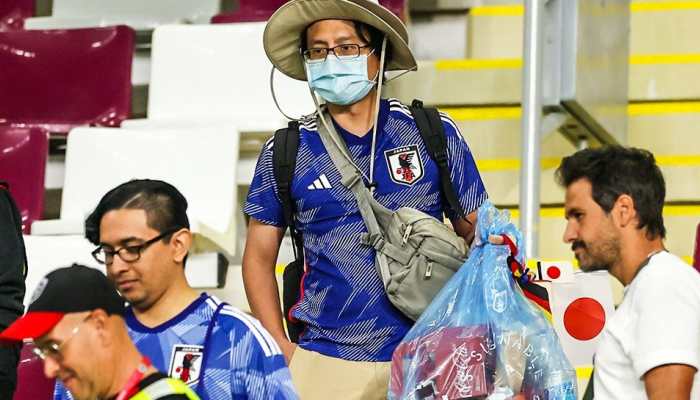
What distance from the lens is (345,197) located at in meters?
4.38

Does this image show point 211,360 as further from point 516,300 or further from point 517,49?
point 517,49

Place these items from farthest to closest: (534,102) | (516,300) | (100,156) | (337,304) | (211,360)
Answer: (100,156) < (534,102) < (337,304) < (516,300) < (211,360)

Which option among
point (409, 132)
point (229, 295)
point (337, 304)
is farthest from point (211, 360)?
point (229, 295)

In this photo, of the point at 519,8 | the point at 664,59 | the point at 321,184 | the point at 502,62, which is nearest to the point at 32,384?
the point at 321,184

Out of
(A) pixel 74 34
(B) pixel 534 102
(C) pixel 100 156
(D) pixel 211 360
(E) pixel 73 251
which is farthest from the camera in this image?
(A) pixel 74 34

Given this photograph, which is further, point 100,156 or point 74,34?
point 74,34

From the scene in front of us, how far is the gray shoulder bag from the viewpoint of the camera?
428 cm

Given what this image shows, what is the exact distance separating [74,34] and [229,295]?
Answer: 5.87 feet

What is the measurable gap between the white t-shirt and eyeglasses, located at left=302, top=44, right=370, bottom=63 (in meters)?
1.17

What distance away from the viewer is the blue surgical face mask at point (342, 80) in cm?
451

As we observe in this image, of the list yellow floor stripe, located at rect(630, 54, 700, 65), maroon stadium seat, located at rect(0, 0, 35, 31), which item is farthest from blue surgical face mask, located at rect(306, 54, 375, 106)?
maroon stadium seat, located at rect(0, 0, 35, 31)

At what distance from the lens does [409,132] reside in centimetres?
450

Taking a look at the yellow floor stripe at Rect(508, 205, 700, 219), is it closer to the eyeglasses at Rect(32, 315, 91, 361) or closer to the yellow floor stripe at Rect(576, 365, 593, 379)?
the yellow floor stripe at Rect(576, 365, 593, 379)

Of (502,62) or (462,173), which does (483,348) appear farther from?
(502,62)
